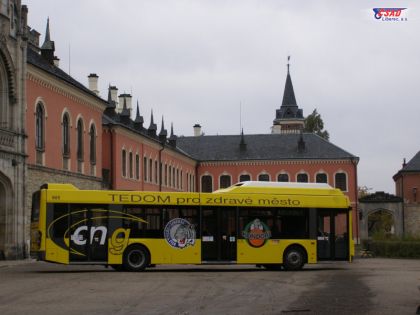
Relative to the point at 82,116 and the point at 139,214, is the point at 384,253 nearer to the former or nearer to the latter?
the point at 82,116

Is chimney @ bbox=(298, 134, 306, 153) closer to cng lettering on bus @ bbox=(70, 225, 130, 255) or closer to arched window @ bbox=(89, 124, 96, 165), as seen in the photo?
arched window @ bbox=(89, 124, 96, 165)

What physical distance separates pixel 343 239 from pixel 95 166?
2292 cm

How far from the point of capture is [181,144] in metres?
91.7

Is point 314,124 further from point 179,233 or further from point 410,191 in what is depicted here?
point 179,233

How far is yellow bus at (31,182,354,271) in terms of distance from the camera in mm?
26322

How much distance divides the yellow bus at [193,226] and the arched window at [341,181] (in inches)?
2121

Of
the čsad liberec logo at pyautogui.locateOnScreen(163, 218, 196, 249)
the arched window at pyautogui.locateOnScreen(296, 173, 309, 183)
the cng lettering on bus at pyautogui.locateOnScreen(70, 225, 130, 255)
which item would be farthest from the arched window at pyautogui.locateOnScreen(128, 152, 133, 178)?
the cng lettering on bus at pyautogui.locateOnScreen(70, 225, 130, 255)

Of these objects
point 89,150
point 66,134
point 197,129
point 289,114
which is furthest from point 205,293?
point 289,114

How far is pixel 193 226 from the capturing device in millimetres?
27797

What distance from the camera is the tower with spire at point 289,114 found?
376 ft

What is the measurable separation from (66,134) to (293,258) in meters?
19.2

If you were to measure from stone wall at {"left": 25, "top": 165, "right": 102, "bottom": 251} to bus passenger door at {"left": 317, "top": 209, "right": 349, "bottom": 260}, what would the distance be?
1388 centimetres

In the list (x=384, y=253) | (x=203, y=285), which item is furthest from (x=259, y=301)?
(x=384, y=253)

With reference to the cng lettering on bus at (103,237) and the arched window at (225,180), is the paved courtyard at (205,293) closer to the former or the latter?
the cng lettering on bus at (103,237)
